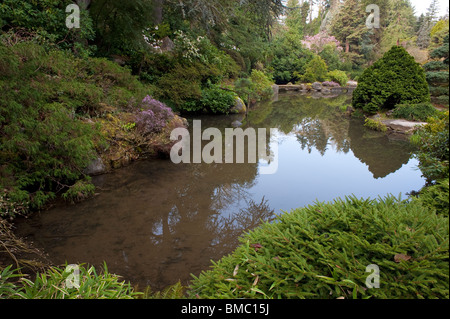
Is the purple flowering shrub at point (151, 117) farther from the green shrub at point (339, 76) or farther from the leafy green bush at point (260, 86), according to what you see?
the green shrub at point (339, 76)

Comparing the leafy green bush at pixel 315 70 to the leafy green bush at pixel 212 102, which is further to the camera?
the leafy green bush at pixel 315 70

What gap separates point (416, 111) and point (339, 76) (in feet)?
53.8

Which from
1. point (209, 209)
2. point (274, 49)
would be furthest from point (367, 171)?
point (274, 49)

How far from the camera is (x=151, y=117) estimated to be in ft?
22.3

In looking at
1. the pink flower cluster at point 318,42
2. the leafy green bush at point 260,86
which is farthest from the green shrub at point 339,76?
the leafy green bush at point 260,86

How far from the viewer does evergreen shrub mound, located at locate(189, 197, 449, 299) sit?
1327mm

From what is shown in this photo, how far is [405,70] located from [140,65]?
8.93 m

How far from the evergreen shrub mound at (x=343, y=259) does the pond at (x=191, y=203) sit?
505 millimetres

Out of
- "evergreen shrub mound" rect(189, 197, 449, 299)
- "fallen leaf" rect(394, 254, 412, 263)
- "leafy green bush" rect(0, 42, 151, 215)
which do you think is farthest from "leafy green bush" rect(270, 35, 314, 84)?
"fallen leaf" rect(394, 254, 412, 263)

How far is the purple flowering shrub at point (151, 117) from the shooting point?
662cm

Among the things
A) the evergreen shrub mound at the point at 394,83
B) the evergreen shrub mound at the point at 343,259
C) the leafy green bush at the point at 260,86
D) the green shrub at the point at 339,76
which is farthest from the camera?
the green shrub at the point at 339,76

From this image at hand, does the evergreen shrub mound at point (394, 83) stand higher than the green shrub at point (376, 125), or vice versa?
the evergreen shrub mound at point (394, 83)

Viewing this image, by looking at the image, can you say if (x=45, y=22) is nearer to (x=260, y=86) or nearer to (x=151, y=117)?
(x=151, y=117)

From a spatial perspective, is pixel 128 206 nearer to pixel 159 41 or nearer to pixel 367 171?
pixel 367 171
